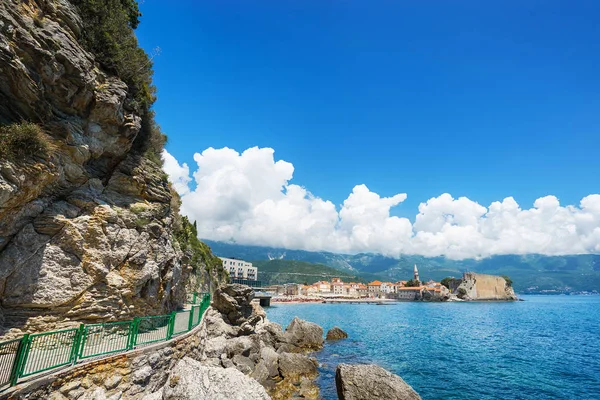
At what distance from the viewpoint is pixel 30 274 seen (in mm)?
13734

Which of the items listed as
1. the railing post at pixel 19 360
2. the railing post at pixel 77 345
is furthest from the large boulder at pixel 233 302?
the railing post at pixel 19 360

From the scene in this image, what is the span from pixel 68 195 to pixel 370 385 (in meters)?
19.0

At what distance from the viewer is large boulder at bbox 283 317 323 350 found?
121ft

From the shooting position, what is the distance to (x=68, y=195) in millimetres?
16141

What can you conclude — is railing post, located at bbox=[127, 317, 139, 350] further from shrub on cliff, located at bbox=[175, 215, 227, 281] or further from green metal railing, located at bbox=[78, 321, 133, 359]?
shrub on cliff, located at bbox=[175, 215, 227, 281]

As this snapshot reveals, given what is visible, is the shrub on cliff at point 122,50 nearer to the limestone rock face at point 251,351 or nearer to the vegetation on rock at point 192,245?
the vegetation on rock at point 192,245

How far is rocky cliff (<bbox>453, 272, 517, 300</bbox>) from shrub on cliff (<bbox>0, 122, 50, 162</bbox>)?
686 ft

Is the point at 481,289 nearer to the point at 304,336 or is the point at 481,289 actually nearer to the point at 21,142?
the point at 304,336

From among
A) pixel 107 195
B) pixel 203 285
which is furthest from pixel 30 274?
pixel 203 285

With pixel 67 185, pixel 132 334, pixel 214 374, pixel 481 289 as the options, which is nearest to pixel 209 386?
pixel 214 374

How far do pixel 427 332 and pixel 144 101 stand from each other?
53998mm

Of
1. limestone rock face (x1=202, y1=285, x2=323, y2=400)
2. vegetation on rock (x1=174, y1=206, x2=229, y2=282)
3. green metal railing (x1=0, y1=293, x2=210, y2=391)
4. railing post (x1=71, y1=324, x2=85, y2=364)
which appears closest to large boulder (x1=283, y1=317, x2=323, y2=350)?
limestone rock face (x1=202, y1=285, x2=323, y2=400)

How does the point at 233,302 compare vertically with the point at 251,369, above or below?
above

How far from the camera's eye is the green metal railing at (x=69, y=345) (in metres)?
8.65
